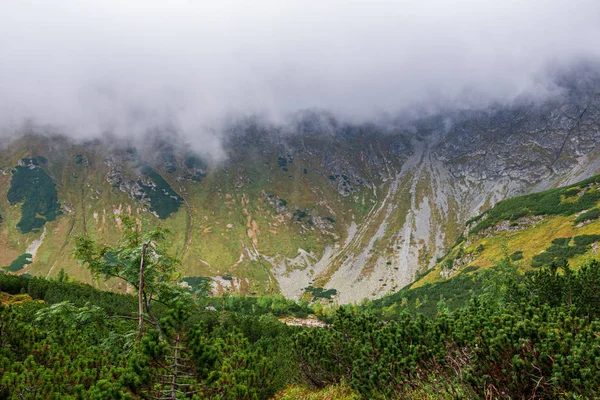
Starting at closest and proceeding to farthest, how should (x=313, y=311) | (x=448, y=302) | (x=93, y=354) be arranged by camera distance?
(x=93, y=354) < (x=448, y=302) < (x=313, y=311)

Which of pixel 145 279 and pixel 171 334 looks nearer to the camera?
pixel 171 334

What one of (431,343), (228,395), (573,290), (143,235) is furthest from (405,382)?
(573,290)

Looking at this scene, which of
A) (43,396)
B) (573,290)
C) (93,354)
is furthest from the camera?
(573,290)

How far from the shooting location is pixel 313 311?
146500 mm

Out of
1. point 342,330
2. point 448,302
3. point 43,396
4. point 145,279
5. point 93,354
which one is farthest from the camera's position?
A: point 448,302

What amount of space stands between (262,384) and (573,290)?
17.9 metres

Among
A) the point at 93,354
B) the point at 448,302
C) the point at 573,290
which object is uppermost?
the point at 93,354

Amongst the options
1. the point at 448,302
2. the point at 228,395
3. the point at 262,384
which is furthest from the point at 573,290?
the point at 448,302

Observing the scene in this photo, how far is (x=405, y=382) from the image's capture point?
11031 millimetres

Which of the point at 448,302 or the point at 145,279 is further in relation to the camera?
the point at 448,302

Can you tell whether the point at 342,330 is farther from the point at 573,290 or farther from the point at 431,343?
the point at 573,290

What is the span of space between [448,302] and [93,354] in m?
122

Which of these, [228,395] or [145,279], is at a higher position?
[145,279]

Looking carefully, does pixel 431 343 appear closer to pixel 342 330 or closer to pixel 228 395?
pixel 342 330
